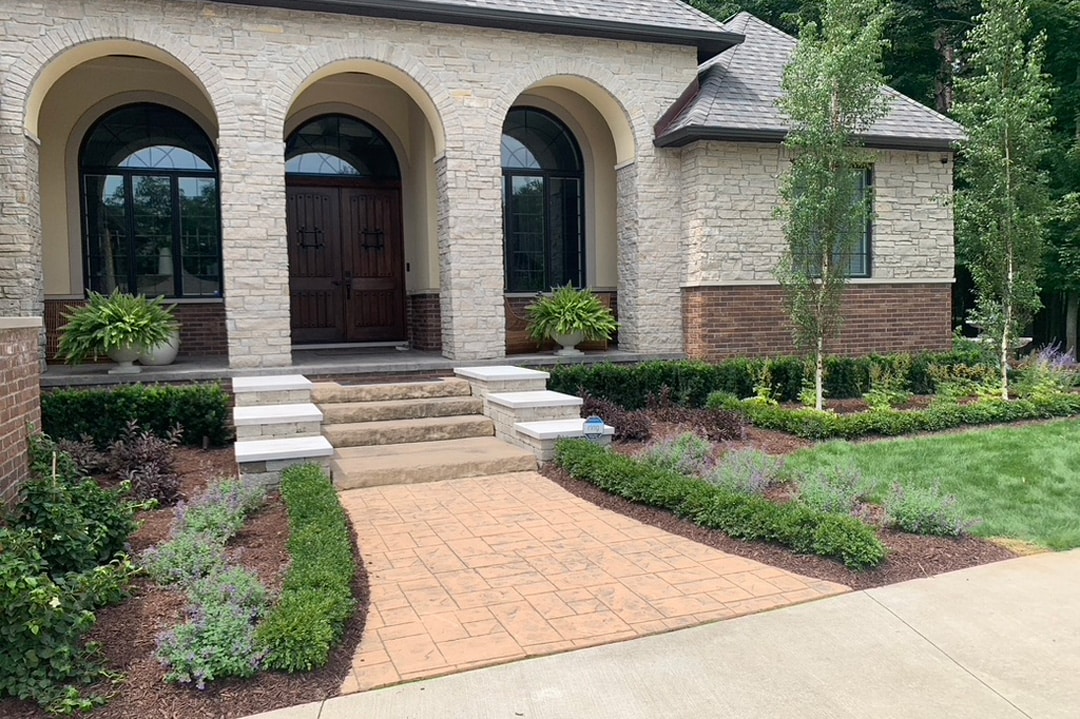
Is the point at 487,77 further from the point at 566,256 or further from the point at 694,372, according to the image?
the point at 694,372

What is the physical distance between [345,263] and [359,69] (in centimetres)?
336

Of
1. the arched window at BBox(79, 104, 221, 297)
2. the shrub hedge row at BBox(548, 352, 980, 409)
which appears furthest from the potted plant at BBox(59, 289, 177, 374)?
the shrub hedge row at BBox(548, 352, 980, 409)

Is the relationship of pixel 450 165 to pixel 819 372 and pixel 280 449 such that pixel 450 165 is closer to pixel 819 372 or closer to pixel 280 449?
pixel 280 449

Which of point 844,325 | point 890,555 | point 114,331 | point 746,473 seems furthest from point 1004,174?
point 114,331

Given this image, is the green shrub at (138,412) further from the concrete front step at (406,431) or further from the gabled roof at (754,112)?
the gabled roof at (754,112)

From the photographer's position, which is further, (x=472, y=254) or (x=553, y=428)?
(x=472, y=254)

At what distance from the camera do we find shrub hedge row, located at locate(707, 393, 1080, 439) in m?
8.73

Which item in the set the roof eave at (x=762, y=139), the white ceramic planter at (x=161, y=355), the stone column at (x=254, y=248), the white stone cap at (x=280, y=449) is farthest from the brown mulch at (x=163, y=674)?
the roof eave at (x=762, y=139)

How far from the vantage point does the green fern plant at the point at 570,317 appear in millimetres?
10625

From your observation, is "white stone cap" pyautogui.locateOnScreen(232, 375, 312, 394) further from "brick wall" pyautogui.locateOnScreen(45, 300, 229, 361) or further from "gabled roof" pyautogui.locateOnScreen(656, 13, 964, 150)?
"gabled roof" pyautogui.locateOnScreen(656, 13, 964, 150)

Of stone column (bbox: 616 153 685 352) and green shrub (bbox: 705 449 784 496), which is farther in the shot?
stone column (bbox: 616 153 685 352)

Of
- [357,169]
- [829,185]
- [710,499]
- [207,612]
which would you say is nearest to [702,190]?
[829,185]

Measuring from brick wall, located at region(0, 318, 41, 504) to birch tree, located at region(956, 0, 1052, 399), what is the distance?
10624 millimetres

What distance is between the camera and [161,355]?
962 cm
